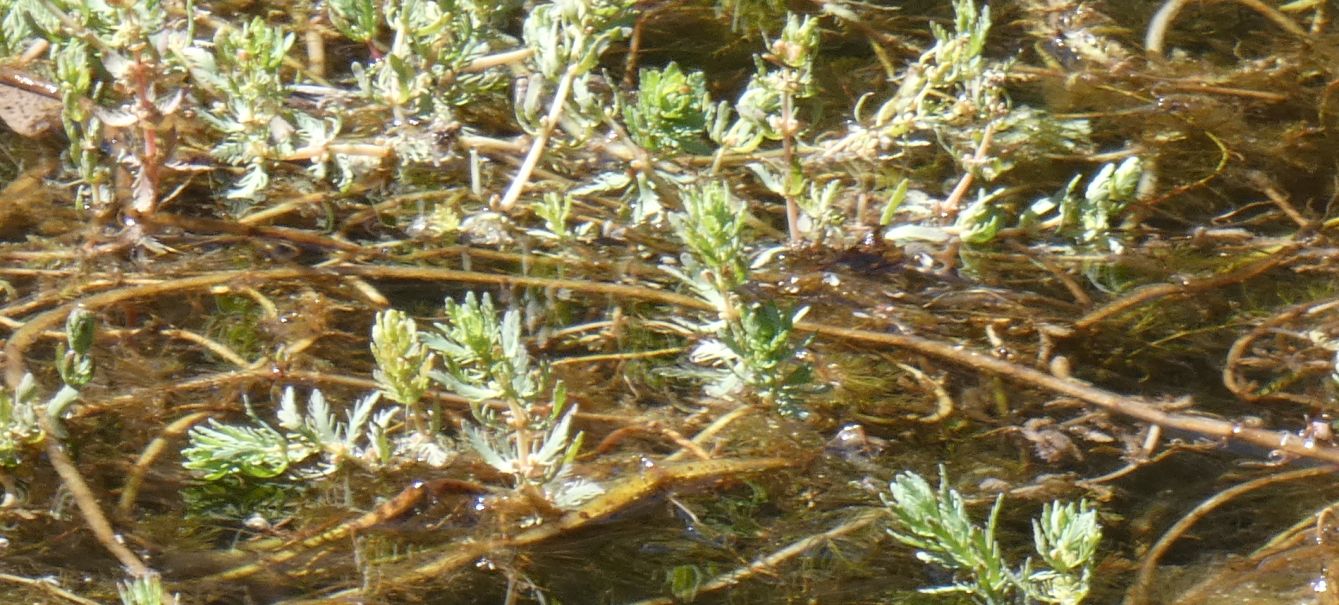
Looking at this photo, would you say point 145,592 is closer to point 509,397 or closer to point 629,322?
point 509,397

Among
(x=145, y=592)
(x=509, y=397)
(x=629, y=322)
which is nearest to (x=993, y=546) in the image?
(x=509, y=397)

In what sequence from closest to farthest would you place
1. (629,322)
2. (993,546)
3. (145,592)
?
(145,592)
(993,546)
(629,322)

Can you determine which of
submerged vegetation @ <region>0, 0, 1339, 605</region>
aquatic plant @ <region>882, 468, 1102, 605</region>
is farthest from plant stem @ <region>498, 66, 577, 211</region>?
aquatic plant @ <region>882, 468, 1102, 605</region>

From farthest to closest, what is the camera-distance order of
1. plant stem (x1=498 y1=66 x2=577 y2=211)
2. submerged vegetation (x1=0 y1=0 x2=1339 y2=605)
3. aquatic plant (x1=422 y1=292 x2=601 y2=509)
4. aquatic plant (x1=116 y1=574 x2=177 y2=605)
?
plant stem (x1=498 y1=66 x2=577 y2=211) → submerged vegetation (x1=0 y1=0 x2=1339 y2=605) → aquatic plant (x1=422 y1=292 x2=601 y2=509) → aquatic plant (x1=116 y1=574 x2=177 y2=605)

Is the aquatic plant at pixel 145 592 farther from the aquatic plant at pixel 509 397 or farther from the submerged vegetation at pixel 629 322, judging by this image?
the aquatic plant at pixel 509 397

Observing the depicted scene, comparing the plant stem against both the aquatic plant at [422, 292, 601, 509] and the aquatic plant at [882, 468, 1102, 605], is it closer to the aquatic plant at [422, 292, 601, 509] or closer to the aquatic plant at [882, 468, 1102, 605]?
the aquatic plant at [422, 292, 601, 509]

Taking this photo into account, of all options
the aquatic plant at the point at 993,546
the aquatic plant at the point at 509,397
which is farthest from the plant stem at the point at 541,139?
the aquatic plant at the point at 993,546

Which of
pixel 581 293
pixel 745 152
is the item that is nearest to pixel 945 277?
pixel 745 152

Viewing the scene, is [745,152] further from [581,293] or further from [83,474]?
[83,474]
